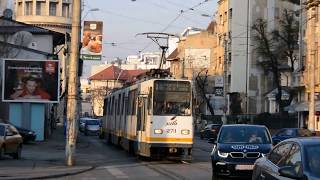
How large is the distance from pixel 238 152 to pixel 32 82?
90.7 feet

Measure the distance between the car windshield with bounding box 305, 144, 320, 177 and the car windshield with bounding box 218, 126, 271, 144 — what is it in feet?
32.7

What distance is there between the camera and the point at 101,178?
826 inches

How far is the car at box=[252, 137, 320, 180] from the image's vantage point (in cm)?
930

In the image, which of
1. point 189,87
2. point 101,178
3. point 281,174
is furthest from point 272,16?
point 281,174

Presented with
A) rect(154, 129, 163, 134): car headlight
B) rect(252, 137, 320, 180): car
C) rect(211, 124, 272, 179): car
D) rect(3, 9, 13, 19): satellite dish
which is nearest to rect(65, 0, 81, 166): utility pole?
rect(154, 129, 163, 134): car headlight

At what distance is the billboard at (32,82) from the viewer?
4447 cm

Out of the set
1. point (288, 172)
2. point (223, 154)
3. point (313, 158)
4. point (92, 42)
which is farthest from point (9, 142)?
point (288, 172)

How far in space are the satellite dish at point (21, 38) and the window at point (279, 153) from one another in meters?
44.8

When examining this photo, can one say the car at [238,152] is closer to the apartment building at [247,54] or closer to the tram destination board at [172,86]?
the tram destination board at [172,86]

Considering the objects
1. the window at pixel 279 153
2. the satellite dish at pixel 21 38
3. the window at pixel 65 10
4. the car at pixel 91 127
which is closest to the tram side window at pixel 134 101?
the window at pixel 279 153

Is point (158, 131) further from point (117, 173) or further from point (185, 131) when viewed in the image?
point (117, 173)

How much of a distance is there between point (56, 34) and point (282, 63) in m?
27.6

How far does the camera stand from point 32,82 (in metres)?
44.8

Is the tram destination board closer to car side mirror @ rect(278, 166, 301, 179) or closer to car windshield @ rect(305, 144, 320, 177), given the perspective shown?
car windshield @ rect(305, 144, 320, 177)
